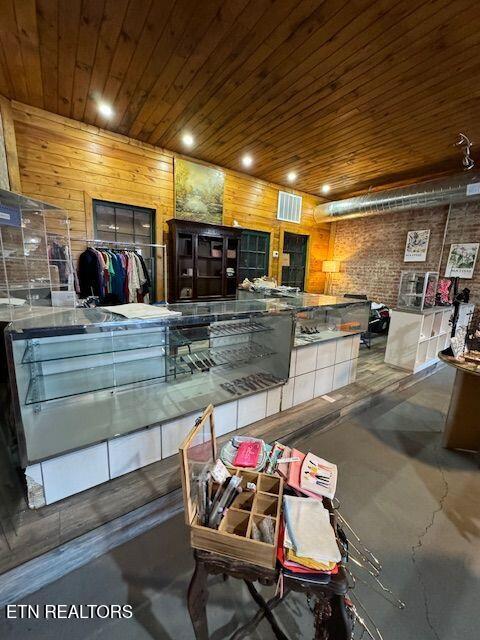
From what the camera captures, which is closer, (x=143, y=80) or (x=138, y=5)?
(x=138, y=5)

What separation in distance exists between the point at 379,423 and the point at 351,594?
156 cm

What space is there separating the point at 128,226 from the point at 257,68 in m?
2.57

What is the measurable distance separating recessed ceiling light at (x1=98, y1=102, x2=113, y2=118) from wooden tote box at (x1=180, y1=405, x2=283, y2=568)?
3.61m

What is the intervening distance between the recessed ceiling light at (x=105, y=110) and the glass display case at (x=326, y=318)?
2861mm

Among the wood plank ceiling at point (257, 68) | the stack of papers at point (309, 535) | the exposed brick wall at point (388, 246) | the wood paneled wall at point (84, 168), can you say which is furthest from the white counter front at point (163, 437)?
the exposed brick wall at point (388, 246)

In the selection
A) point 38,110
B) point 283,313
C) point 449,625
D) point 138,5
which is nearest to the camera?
point 449,625

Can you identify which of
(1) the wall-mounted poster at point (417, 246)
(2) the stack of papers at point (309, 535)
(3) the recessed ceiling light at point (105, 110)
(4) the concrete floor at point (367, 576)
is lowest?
(4) the concrete floor at point (367, 576)

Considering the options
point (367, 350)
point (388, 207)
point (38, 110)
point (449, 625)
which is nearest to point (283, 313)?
point (449, 625)

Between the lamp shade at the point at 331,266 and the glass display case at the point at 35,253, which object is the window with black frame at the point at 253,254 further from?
the glass display case at the point at 35,253

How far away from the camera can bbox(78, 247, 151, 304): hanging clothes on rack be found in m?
3.47

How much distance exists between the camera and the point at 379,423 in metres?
2.45

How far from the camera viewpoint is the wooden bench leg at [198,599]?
79 centimetres

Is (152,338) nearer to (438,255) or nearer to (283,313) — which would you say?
(283,313)

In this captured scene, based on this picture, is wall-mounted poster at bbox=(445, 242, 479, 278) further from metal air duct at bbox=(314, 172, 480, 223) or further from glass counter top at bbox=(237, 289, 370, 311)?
glass counter top at bbox=(237, 289, 370, 311)
